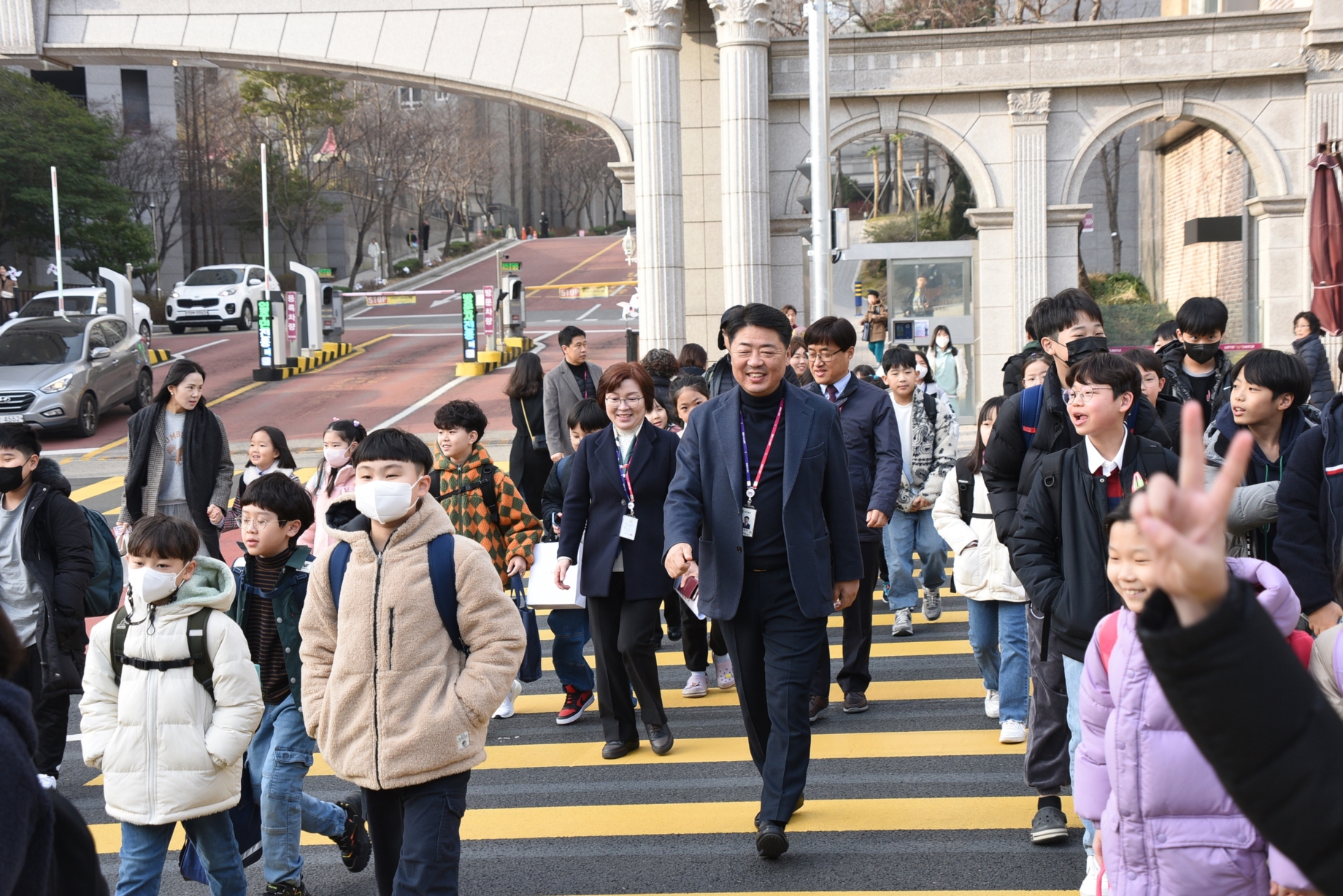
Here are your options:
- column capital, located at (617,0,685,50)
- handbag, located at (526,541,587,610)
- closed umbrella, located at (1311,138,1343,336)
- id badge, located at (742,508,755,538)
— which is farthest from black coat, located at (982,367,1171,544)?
closed umbrella, located at (1311,138,1343,336)

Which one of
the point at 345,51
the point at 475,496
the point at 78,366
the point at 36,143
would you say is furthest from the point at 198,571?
the point at 36,143

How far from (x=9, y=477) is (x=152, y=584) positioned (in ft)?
6.48

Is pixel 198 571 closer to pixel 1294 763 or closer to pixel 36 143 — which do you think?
pixel 1294 763

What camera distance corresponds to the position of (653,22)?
53.2 feet

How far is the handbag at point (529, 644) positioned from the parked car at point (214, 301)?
101 feet

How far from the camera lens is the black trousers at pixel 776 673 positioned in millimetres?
5121

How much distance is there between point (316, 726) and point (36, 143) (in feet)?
134

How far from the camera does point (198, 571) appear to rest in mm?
4664

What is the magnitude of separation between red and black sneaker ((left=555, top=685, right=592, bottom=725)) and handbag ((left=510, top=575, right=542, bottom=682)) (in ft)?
0.69

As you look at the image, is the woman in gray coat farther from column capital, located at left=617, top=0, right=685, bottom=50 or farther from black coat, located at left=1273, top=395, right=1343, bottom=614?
column capital, located at left=617, top=0, right=685, bottom=50

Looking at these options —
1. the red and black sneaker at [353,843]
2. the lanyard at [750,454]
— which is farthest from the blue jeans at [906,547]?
the red and black sneaker at [353,843]

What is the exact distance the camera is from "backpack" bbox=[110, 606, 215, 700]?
175 inches

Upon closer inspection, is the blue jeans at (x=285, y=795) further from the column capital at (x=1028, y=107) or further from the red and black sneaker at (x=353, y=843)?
the column capital at (x=1028, y=107)

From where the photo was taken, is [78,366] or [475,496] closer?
[475,496]
